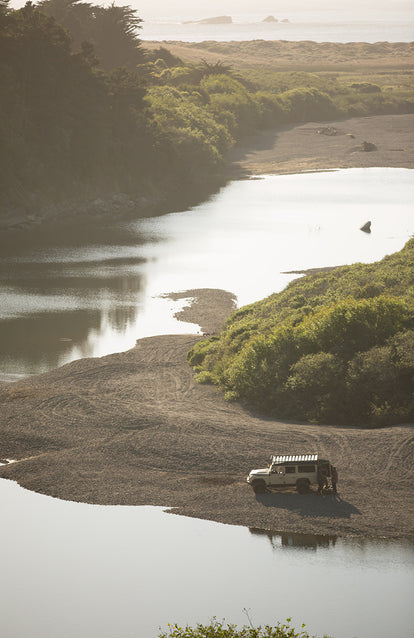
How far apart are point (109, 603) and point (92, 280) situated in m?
49.2

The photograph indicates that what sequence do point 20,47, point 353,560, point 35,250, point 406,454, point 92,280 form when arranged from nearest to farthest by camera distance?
point 353,560 → point 406,454 → point 92,280 → point 35,250 → point 20,47

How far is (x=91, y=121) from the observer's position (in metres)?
116

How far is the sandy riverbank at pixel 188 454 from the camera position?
34.0 meters

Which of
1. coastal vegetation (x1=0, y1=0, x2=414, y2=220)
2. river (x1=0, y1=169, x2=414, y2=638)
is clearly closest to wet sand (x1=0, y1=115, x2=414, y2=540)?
river (x1=0, y1=169, x2=414, y2=638)

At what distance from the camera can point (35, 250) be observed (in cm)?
8875

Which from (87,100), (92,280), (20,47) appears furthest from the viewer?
(87,100)

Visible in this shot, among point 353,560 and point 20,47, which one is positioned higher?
point 20,47

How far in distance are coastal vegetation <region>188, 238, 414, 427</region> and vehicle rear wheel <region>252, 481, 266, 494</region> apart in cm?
805

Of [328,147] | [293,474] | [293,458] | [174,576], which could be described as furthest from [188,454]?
[328,147]

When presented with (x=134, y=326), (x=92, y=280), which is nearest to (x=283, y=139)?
(x=92, y=280)

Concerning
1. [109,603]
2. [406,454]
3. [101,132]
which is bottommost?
[109,603]

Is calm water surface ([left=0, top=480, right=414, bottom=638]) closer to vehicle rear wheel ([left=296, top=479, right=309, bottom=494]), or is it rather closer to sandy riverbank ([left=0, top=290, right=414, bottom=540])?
sandy riverbank ([left=0, top=290, right=414, bottom=540])

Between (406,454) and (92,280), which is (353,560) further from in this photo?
(92,280)

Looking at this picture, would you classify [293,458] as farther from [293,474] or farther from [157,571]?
[157,571]
